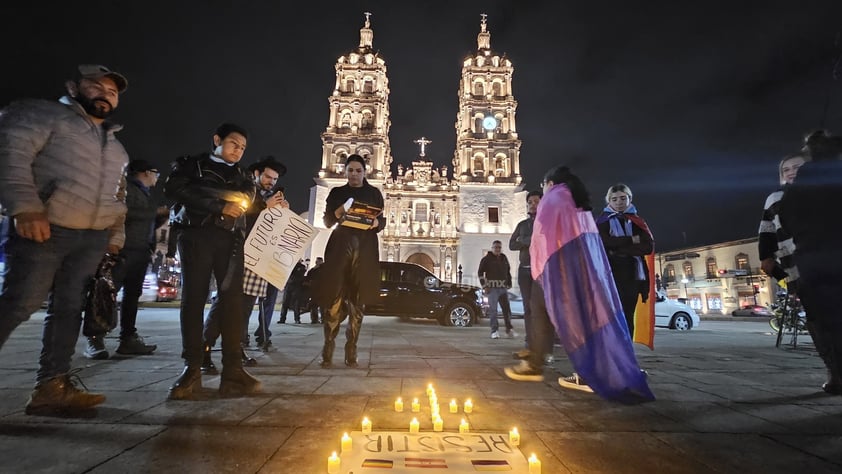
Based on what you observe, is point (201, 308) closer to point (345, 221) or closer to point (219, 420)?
point (219, 420)

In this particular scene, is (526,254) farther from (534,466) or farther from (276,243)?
(534,466)

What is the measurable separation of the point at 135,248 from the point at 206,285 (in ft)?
8.94

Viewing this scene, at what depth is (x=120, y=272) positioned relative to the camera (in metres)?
4.21

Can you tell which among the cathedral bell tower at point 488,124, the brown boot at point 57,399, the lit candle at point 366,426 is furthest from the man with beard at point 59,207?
the cathedral bell tower at point 488,124

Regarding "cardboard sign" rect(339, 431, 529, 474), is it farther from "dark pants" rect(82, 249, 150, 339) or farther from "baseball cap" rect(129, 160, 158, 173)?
"baseball cap" rect(129, 160, 158, 173)

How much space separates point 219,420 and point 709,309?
53265mm

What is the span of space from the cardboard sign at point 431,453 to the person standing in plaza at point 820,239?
230 cm

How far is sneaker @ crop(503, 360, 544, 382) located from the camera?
2977mm

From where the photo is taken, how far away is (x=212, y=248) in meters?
2.52

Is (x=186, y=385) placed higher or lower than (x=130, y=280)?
lower

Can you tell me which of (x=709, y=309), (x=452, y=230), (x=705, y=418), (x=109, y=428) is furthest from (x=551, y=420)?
(x=709, y=309)

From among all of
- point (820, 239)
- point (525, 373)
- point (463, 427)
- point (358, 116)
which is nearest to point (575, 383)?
point (525, 373)

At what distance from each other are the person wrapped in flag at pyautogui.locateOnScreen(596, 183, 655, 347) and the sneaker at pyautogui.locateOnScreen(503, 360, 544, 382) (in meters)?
0.95

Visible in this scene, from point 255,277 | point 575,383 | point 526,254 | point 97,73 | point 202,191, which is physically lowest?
point 575,383
